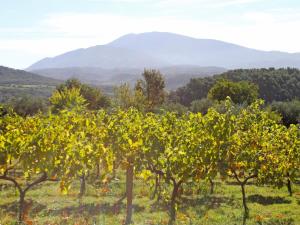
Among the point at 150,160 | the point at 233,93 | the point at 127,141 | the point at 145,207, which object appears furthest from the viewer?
the point at 233,93

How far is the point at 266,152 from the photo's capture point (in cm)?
2634

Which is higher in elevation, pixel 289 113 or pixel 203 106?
pixel 203 106

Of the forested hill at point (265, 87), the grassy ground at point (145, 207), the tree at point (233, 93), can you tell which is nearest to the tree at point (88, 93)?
the tree at point (233, 93)

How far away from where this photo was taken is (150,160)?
22281mm

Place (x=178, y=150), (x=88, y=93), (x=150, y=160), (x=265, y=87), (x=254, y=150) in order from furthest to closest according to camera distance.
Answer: (x=265, y=87), (x=88, y=93), (x=254, y=150), (x=150, y=160), (x=178, y=150)

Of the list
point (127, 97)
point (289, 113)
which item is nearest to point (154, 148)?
point (127, 97)

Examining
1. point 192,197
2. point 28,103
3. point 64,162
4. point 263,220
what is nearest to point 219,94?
point 28,103

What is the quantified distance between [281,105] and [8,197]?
7529 centimetres

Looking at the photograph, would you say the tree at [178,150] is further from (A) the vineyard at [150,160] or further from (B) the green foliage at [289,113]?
(B) the green foliage at [289,113]

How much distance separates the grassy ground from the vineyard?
0.27 feet

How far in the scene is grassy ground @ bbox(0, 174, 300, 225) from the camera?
2420 centimetres

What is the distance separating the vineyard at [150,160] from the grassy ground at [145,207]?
0.27ft

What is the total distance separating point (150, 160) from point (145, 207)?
7.35 m

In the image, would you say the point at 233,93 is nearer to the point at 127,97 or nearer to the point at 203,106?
the point at 203,106
